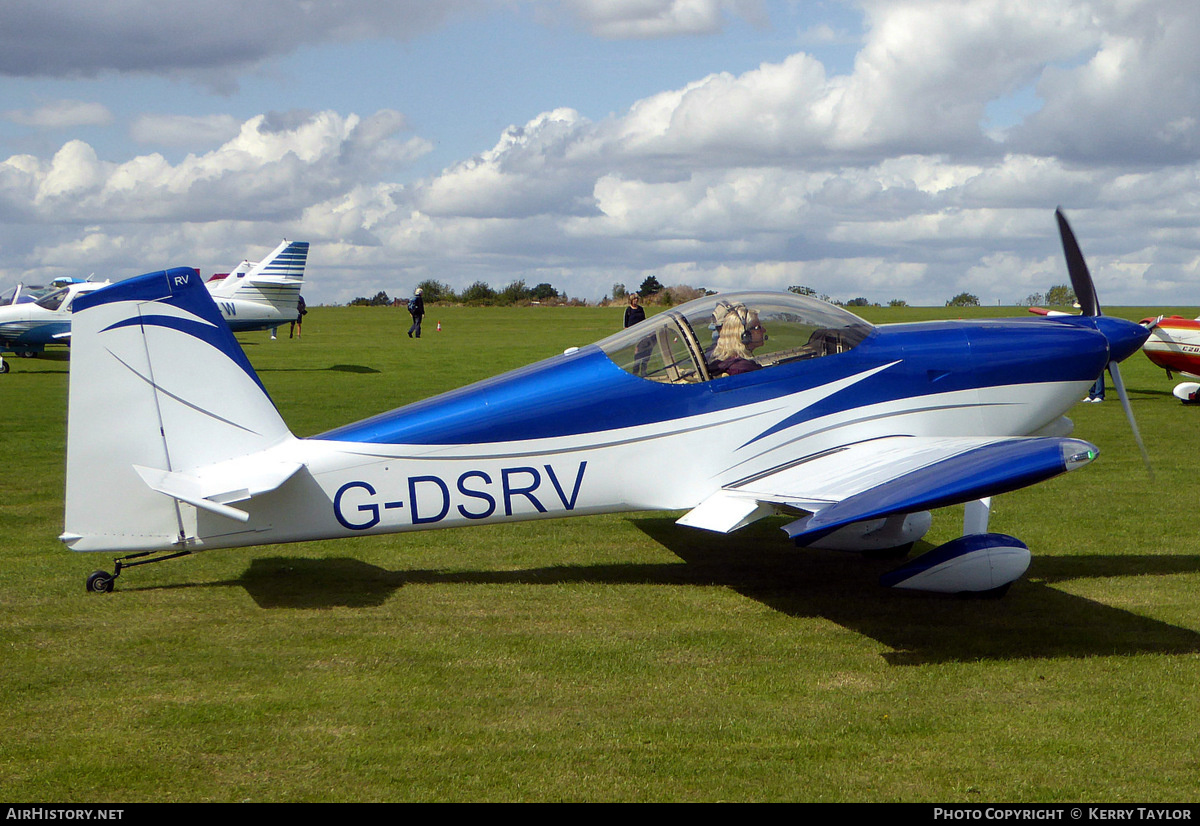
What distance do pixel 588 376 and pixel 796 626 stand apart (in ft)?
6.66

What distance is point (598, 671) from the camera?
4902 millimetres

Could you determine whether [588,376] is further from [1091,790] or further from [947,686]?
[1091,790]

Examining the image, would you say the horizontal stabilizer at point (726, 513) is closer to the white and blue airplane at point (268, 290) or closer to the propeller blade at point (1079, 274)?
the propeller blade at point (1079, 274)

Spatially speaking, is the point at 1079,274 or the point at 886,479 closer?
the point at 886,479

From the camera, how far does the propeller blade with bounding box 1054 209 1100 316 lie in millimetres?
7945

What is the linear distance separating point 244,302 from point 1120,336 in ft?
83.2

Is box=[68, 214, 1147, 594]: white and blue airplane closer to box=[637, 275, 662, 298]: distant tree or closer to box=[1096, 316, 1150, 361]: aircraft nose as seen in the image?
box=[1096, 316, 1150, 361]: aircraft nose

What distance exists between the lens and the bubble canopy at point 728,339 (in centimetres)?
632

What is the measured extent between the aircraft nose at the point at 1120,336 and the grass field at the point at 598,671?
150cm

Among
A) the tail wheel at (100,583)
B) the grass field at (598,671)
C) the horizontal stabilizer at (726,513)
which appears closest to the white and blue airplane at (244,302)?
the grass field at (598,671)

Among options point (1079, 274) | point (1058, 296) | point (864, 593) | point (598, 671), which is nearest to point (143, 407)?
point (598, 671)

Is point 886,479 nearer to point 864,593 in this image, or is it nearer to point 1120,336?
point 864,593

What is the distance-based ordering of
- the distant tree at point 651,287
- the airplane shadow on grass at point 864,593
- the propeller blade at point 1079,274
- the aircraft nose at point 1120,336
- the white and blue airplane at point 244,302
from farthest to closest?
the distant tree at point 651,287 → the white and blue airplane at point 244,302 → the propeller blade at point 1079,274 → the aircraft nose at point 1120,336 → the airplane shadow on grass at point 864,593

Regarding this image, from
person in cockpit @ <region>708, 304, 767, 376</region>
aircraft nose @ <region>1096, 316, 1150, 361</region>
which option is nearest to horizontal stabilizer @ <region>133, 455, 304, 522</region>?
person in cockpit @ <region>708, 304, 767, 376</region>
